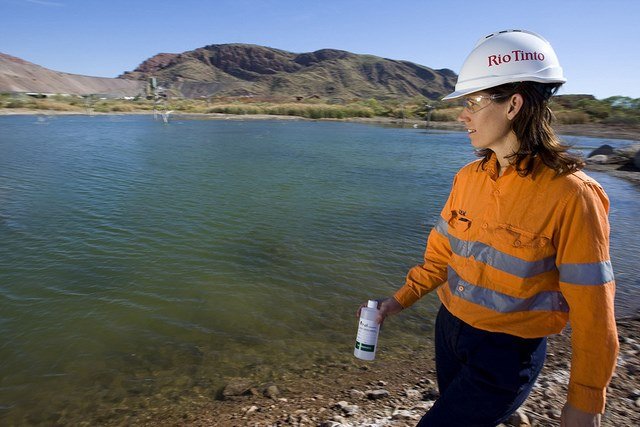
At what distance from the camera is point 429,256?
2.46 meters

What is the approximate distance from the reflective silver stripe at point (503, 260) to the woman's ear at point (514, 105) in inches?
25.0

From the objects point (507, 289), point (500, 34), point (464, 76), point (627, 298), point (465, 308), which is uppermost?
point (500, 34)

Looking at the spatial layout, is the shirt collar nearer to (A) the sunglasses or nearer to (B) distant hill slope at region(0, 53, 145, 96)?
(A) the sunglasses

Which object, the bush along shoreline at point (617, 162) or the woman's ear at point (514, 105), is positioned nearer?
the woman's ear at point (514, 105)

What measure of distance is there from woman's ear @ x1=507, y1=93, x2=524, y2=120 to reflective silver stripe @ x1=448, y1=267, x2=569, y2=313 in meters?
0.83

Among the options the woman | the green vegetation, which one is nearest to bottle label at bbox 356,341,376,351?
the woman

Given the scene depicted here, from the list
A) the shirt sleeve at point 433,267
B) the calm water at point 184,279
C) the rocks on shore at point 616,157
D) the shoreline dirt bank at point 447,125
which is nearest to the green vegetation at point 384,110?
the shoreline dirt bank at point 447,125

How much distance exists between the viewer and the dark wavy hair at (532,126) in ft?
5.81

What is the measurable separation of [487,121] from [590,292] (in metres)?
0.89

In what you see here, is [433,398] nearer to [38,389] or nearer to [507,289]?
[507,289]

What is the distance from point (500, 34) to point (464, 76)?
25 centimetres

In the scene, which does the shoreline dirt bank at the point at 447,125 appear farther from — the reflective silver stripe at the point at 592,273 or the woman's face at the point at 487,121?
the reflective silver stripe at the point at 592,273

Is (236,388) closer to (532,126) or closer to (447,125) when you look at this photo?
(532,126)

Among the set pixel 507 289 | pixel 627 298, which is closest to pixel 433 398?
pixel 507 289
